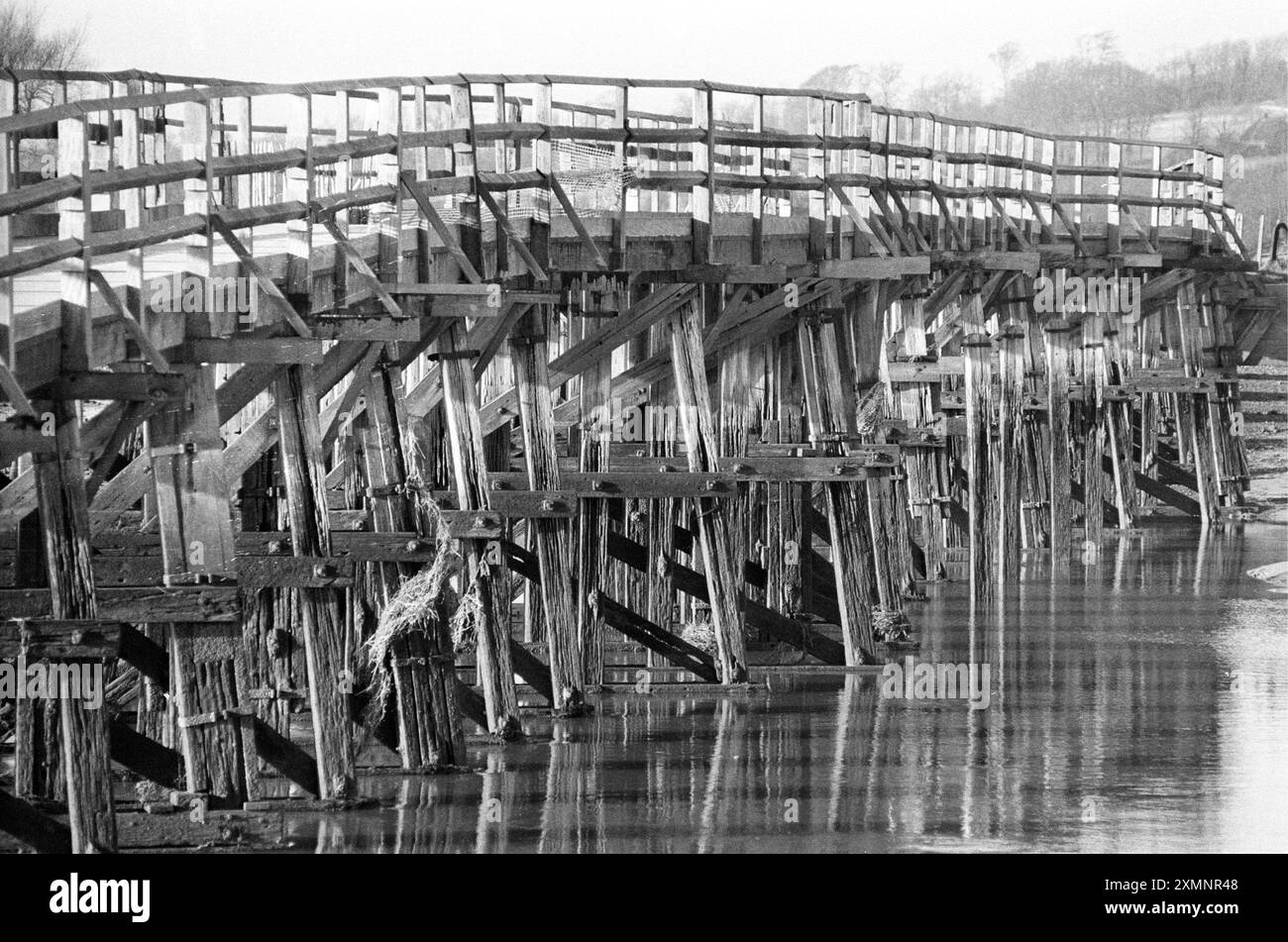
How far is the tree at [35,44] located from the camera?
1194 inches

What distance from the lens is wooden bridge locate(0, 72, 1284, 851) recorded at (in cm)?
1084

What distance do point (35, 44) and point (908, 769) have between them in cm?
2049

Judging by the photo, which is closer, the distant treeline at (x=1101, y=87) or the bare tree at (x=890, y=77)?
the distant treeline at (x=1101, y=87)

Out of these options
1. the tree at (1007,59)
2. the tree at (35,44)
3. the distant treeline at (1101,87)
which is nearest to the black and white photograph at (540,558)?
the tree at (35,44)

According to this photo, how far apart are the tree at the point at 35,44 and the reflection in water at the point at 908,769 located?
14.5 m

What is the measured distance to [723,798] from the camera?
1342 cm

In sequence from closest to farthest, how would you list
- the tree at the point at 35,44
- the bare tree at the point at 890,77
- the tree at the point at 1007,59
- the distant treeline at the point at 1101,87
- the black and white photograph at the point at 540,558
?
the black and white photograph at the point at 540,558, the tree at the point at 35,44, the distant treeline at the point at 1101,87, the bare tree at the point at 890,77, the tree at the point at 1007,59

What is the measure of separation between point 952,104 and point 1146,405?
50.2 m

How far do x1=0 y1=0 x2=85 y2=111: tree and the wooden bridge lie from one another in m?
2.15

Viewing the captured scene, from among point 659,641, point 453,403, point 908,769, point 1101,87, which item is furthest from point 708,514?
point 1101,87

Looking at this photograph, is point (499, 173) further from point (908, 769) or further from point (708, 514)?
point (908, 769)

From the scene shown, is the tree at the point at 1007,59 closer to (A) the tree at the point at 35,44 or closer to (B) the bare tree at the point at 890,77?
(B) the bare tree at the point at 890,77

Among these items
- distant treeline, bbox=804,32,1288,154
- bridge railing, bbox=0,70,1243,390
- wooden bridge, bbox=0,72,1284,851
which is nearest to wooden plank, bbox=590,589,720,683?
wooden bridge, bbox=0,72,1284,851
